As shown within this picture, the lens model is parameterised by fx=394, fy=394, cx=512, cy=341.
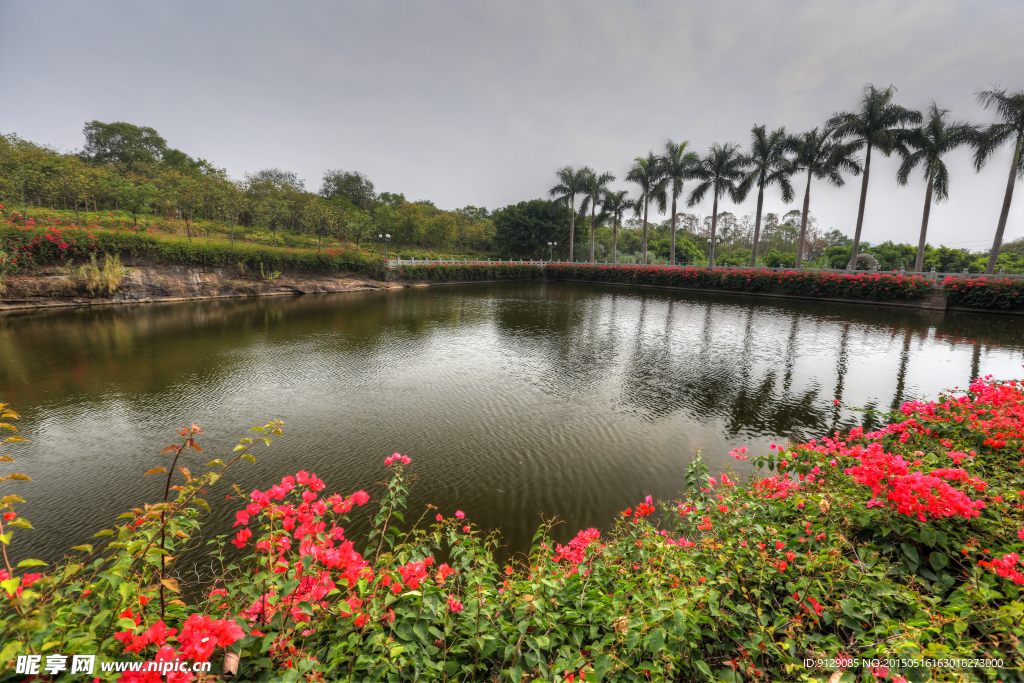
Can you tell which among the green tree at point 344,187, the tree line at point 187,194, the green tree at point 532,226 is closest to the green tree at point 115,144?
the tree line at point 187,194

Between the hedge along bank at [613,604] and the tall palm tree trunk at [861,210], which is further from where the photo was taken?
the tall palm tree trunk at [861,210]

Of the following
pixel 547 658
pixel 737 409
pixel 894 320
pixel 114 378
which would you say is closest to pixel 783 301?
pixel 894 320

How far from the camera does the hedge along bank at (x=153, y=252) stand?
1698 cm

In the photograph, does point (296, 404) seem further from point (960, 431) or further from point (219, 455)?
point (960, 431)

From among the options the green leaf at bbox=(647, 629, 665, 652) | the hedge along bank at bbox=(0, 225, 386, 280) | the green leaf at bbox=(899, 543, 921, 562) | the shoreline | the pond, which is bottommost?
the pond

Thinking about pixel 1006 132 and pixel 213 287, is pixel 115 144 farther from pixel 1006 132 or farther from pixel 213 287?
pixel 1006 132

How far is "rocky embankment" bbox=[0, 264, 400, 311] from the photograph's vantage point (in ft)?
54.3

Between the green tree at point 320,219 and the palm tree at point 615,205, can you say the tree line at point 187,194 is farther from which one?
the palm tree at point 615,205

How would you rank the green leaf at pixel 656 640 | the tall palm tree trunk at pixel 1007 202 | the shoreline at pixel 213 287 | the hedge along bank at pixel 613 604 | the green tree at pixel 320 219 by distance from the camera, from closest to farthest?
the hedge along bank at pixel 613 604
the green leaf at pixel 656 640
the shoreline at pixel 213 287
the tall palm tree trunk at pixel 1007 202
the green tree at pixel 320 219

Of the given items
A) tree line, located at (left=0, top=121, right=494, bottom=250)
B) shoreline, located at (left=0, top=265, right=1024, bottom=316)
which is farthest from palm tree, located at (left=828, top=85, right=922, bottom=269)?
tree line, located at (left=0, top=121, right=494, bottom=250)

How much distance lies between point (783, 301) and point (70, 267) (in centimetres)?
3660

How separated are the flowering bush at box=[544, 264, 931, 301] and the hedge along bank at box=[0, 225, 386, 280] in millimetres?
21418

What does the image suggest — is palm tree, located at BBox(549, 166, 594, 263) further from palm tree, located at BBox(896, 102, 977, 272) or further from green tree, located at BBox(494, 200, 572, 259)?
palm tree, located at BBox(896, 102, 977, 272)

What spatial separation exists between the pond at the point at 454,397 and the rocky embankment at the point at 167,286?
2.11 metres
